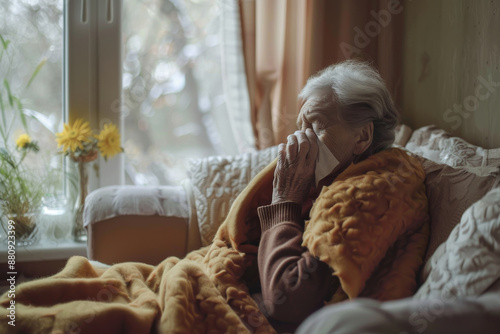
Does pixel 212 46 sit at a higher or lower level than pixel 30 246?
higher

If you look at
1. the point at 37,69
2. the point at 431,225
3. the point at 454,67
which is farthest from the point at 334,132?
the point at 37,69

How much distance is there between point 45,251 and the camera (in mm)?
2197

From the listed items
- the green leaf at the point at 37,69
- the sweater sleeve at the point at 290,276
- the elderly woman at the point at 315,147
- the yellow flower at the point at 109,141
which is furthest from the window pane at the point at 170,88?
the sweater sleeve at the point at 290,276

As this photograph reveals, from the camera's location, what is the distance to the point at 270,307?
1208 millimetres

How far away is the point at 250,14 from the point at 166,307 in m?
1.56

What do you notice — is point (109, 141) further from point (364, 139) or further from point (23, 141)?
point (364, 139)

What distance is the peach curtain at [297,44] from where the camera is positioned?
2283mm

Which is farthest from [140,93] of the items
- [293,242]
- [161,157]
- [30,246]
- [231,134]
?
[293,242]

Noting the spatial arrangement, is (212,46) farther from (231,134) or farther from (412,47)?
(412,47)

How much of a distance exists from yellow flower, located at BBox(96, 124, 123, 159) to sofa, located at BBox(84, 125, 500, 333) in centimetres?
29

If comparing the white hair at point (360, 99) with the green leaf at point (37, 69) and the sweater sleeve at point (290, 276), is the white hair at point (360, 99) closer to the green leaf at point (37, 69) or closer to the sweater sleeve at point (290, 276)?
the sweater sleeve at point (290, 276)

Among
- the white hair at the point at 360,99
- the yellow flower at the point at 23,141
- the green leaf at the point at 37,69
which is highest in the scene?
the green leaf at the point at 37,69

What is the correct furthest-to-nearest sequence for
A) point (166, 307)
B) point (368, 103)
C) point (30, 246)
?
point (30, 246) → point (368, 103) → point (166, 307)

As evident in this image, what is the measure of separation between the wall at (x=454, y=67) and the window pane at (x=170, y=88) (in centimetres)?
91
